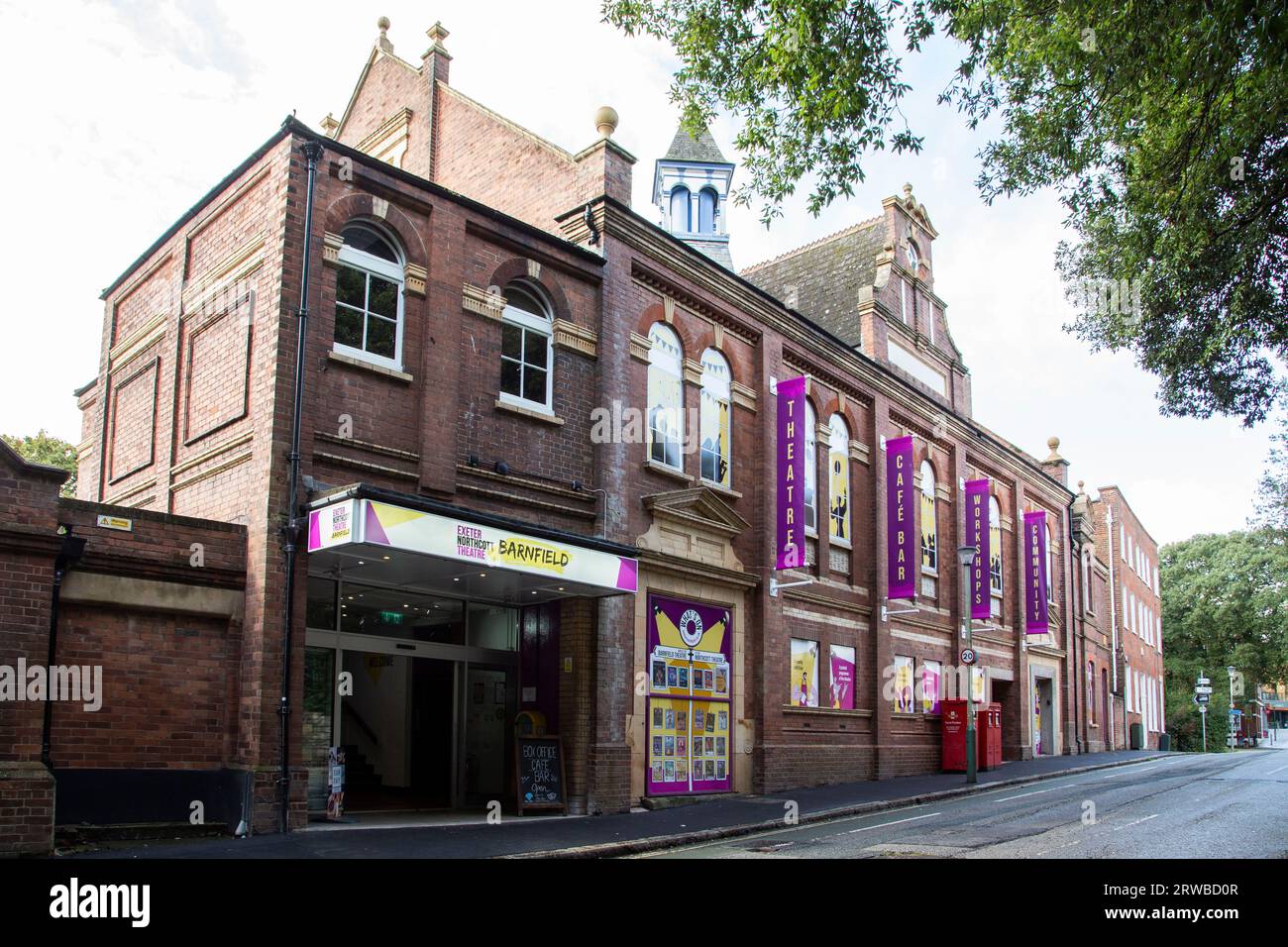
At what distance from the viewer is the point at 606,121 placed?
61.9 ft

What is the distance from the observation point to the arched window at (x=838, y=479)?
24.2 metres

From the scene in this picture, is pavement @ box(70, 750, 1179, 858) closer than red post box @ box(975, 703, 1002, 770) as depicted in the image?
Yes

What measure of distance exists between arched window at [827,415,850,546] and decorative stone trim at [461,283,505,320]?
10088 mm

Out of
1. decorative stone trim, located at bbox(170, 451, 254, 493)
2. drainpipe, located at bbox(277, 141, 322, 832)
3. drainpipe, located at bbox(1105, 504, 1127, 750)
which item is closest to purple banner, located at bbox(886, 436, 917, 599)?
drainpipe, located at bbox(277, 141, 322, 832)

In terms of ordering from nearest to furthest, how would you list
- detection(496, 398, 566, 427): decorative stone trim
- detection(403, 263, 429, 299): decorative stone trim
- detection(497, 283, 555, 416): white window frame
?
1. detection(403, 263, 429, 299): decorative stone trim
2. detection(496, 398, 566, 427): decorative stone trim
3. detection(497, 283, 555, 416): white window frame

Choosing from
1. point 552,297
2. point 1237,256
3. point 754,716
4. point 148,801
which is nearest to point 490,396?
point 552,297

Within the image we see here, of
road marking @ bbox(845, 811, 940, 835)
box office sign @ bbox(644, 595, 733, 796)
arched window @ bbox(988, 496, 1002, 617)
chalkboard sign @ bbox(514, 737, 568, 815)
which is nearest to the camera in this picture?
road marking @ bbox(845, 811, 940, 835)

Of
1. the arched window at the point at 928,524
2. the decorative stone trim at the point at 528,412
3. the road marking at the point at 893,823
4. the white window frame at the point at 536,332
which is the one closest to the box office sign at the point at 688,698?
the decorative stone trim at the point at 528,412

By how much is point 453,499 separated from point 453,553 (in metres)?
1.84

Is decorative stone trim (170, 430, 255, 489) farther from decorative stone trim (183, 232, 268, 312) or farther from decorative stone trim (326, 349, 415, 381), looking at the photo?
decorative stone trim (183, 232, 268, 312)

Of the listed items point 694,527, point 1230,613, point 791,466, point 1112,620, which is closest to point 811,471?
point 791,466

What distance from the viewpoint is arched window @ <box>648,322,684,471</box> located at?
Result: 19.3 meters

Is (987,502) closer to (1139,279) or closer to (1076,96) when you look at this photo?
(1139,279)
